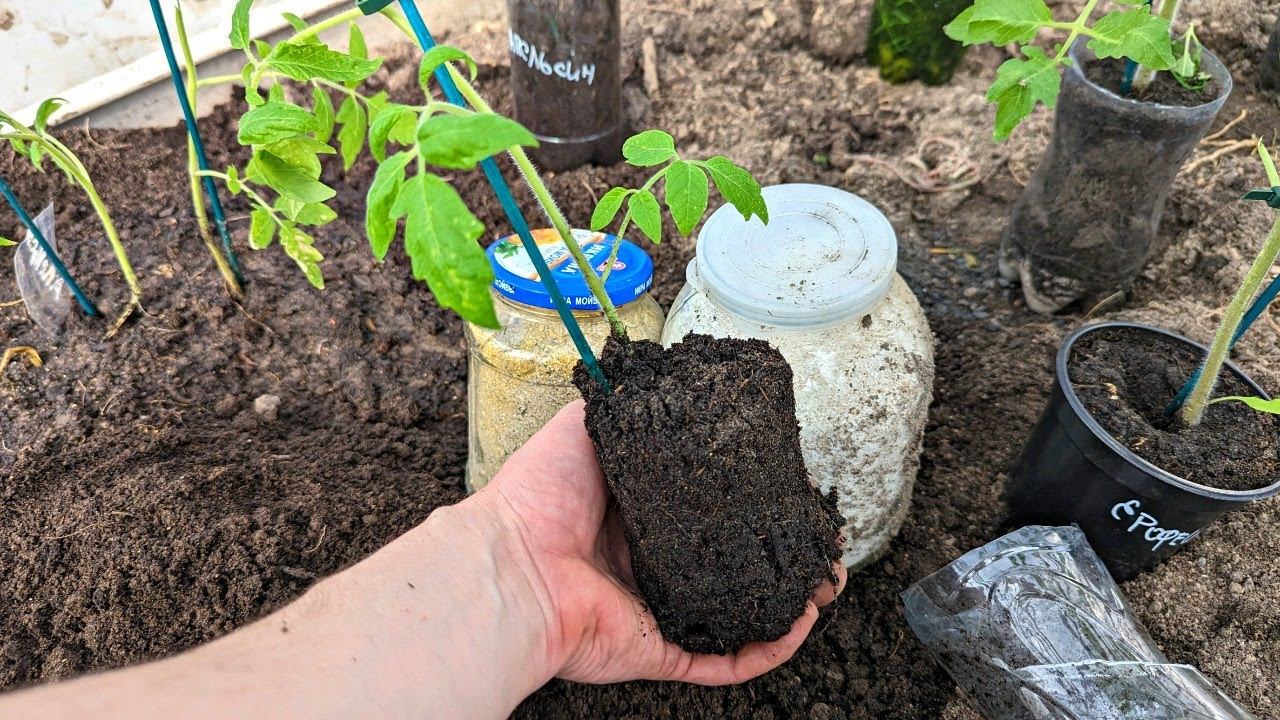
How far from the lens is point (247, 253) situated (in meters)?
2.10

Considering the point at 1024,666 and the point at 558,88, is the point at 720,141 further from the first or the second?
the point at 1024,666

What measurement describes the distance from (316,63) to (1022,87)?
1.15 m

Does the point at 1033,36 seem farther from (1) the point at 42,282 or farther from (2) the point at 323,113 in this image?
(1) the point at 42,282

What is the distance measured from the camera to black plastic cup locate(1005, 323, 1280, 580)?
128 cm

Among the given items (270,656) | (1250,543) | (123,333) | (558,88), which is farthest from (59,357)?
(1250,543)

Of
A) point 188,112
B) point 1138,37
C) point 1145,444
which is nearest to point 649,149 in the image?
point 1138,37

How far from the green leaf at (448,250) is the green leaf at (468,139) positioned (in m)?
0.03

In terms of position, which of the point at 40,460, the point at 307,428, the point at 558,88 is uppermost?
the point at 558,88

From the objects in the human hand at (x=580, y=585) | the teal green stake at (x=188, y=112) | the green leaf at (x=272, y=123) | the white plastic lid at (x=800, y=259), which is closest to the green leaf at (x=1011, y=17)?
the white plastic lid at (x=800, y=259)

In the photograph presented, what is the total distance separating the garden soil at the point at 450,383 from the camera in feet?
4.67

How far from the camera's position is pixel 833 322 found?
137 cm

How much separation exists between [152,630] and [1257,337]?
2.31 m

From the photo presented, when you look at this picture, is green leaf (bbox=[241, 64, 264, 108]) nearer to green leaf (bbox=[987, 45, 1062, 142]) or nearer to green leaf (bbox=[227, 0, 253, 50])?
green leaf (bbox=[227, 0, 253, 50])

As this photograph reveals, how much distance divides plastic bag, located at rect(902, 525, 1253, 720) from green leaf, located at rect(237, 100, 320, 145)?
1273 mm
